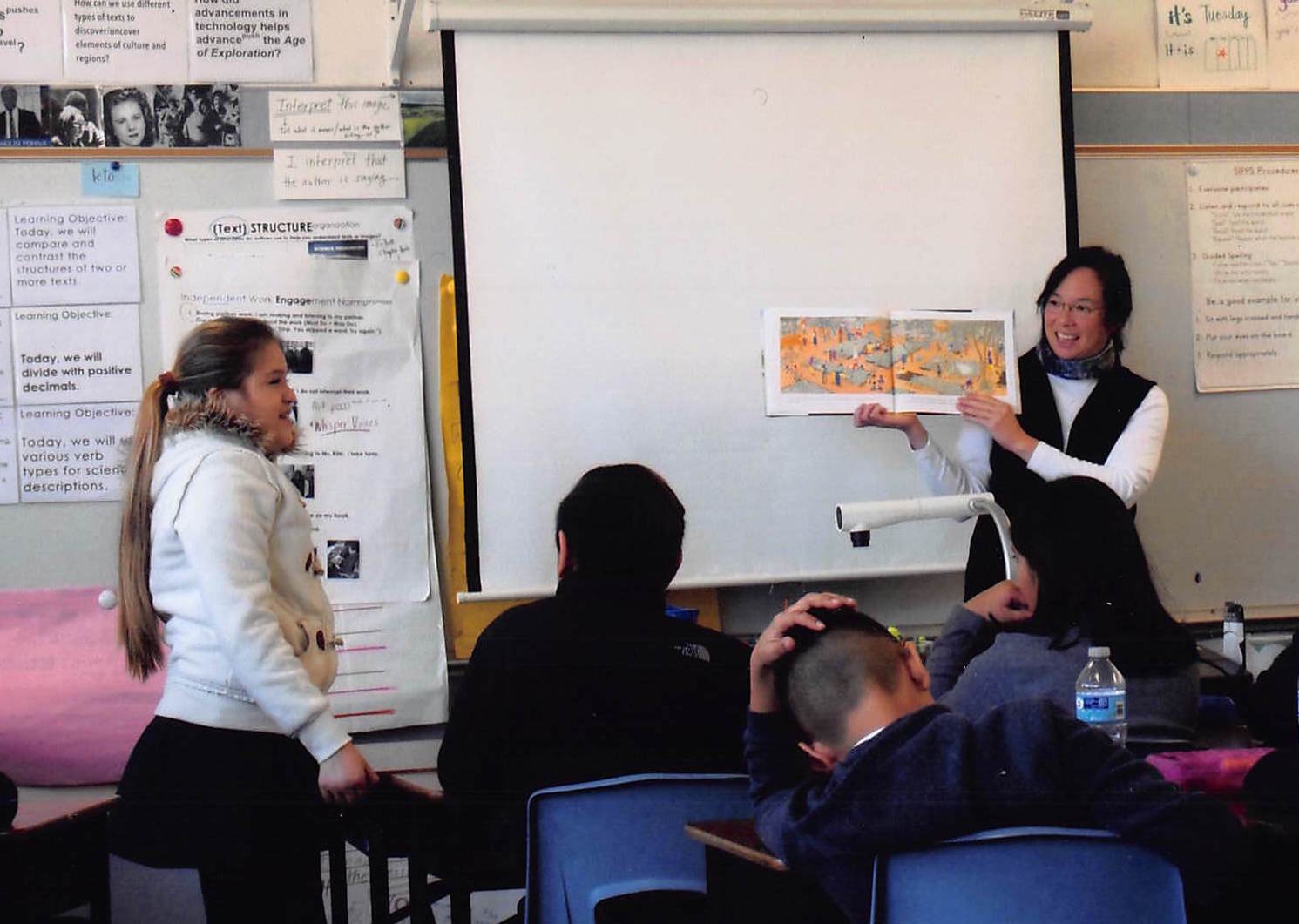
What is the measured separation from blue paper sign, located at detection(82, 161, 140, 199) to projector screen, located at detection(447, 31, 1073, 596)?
718mm

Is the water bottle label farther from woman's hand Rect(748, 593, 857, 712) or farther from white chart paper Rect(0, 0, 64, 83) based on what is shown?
white chart paper Rect(0, 0, 64, 83)

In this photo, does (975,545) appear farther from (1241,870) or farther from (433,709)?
(1241,870)

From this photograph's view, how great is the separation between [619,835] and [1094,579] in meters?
0.84

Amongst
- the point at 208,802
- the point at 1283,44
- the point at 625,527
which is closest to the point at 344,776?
the point at 208,802

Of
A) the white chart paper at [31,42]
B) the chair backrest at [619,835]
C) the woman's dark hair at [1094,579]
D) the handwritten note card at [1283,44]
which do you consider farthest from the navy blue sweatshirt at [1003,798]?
the handwritten note card at [1283,44]

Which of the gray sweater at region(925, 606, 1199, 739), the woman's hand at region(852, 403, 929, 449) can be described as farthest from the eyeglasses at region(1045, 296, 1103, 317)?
the gray sweater at region(925, 606, 1199, 739)

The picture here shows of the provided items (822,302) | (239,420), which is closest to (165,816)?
(239,420)

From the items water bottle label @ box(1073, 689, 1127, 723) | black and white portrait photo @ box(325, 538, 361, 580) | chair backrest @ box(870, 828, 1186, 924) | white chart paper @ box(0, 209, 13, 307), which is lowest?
chair backrest @ box(870, 828, 1186, 924)

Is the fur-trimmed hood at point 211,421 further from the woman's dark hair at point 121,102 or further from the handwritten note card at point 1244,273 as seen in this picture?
the handwritten note card at point 1244,273

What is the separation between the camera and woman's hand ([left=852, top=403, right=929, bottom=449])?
122 inches

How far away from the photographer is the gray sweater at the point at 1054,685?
201 centimetres

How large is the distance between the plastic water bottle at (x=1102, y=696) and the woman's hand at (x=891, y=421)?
44.9 inches

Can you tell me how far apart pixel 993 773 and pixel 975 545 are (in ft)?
5.86

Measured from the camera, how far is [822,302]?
322 cm
